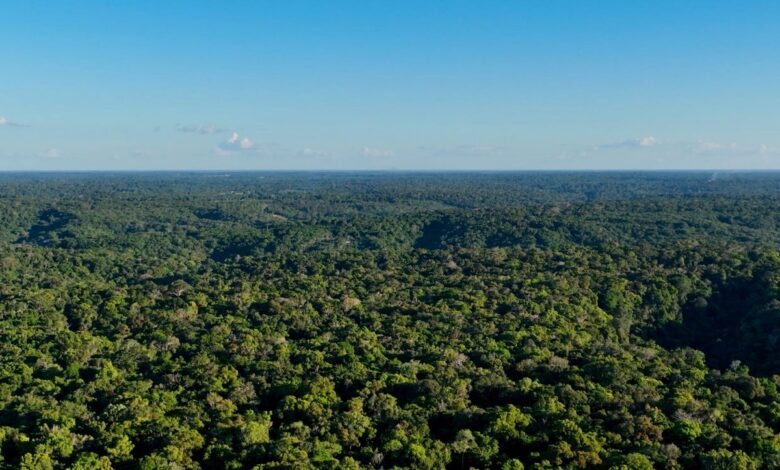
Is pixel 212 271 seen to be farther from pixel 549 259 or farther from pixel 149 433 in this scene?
pixel 149 433

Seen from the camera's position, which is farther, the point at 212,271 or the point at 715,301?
the point at 212,271

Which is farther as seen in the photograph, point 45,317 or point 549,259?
point 549,259

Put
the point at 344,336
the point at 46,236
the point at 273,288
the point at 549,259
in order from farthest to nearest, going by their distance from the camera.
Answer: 1. the point at 46,236
2. the point at 549,259
3. the point at 273,288
4. the point at 344,336

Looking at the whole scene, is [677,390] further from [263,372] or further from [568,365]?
[263,372]

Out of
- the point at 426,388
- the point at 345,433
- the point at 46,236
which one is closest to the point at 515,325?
the point at 426,388

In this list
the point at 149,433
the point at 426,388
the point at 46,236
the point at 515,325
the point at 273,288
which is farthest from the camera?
the point at 46,236

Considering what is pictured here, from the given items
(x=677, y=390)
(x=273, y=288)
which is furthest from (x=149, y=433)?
(x=273, y=288)
